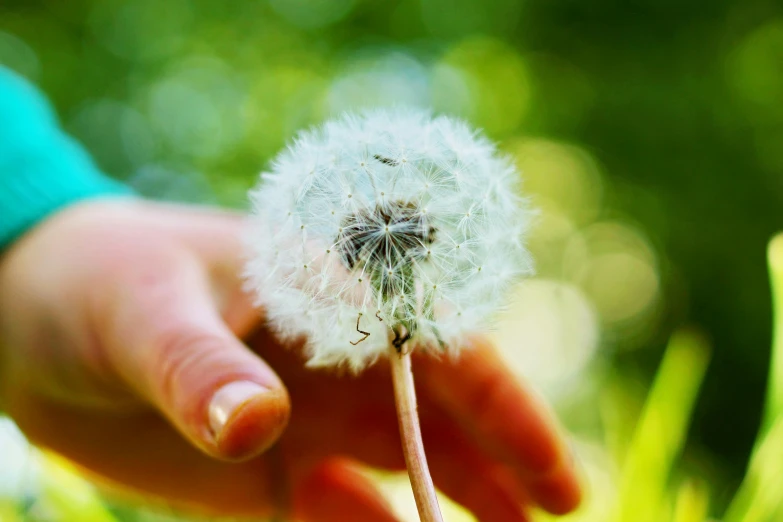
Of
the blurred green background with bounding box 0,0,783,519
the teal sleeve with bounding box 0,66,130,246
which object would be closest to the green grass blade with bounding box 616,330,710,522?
the teal sleeve with bounding box 0,66,130,246

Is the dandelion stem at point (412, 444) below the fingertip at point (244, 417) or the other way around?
the other way around

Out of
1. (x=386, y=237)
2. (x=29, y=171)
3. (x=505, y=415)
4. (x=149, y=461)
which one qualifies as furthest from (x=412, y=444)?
(x=29, y=171)

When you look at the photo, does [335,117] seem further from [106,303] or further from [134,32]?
[134,32]

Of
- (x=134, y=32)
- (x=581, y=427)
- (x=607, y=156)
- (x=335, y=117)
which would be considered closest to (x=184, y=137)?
(x=134, y=32)

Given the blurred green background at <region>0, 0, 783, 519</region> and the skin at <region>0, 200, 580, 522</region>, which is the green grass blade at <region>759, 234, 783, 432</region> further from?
the blurred green background at <region>0, 0, 783, 519</region>

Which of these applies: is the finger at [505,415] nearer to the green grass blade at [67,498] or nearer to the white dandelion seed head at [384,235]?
the white dandelion seed head at [384,235]

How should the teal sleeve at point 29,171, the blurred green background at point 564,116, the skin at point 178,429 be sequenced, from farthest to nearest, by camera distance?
the blurred green background at point 564,116, the teal sleeve at point 29,171, the skin at point 178,429

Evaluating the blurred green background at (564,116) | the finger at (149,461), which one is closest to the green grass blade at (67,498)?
the finger at (149,461)
